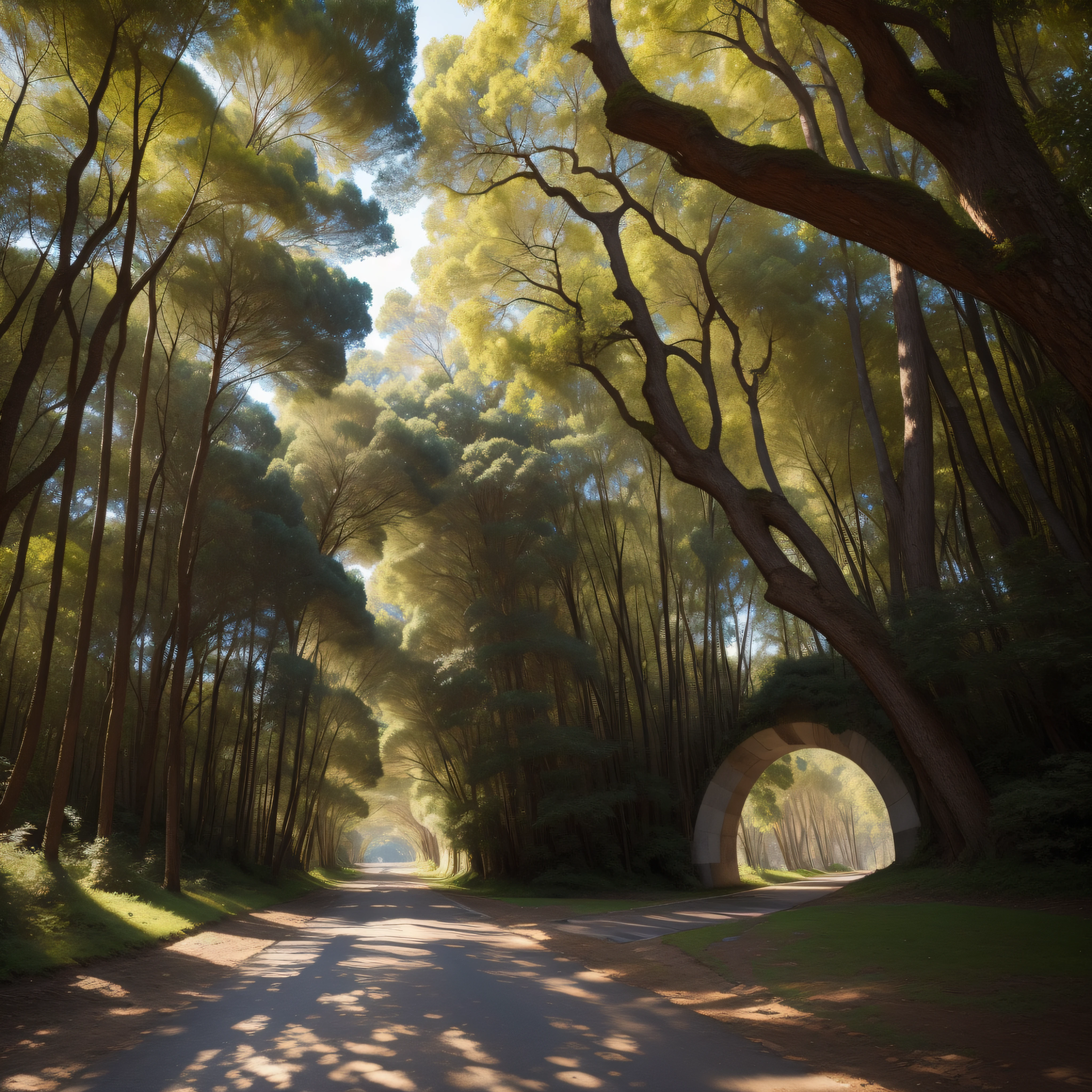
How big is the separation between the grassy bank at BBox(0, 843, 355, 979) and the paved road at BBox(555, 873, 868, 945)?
15.0 feet

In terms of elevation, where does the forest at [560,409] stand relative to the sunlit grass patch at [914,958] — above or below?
above

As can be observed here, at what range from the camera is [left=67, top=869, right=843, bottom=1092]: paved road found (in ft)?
9.55

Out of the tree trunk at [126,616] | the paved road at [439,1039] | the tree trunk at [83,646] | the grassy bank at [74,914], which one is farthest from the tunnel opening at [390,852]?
the paved road at [439,1039]

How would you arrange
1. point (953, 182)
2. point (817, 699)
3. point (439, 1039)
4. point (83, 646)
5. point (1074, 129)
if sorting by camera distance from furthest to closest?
point (817, 699) < point (83, 646) < point (1074, 129) < point (953, 182) < point (439, 1039)

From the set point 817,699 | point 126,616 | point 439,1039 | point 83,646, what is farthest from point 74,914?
point 817,699

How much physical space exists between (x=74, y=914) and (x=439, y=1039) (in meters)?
5.09

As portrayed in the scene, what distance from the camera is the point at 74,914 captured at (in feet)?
22.4

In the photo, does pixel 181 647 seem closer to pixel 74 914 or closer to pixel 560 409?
pixel 74 914

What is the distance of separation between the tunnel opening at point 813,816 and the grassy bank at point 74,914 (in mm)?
20255

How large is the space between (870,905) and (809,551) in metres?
3.95

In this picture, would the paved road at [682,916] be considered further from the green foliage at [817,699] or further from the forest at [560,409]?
the green foliage at [817,699]

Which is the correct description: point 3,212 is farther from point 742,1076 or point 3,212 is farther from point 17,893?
point 742,1076

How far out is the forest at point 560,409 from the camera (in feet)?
21.3

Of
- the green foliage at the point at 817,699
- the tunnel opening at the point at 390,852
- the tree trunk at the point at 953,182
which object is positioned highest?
the tree trunk at the point at 953,182
